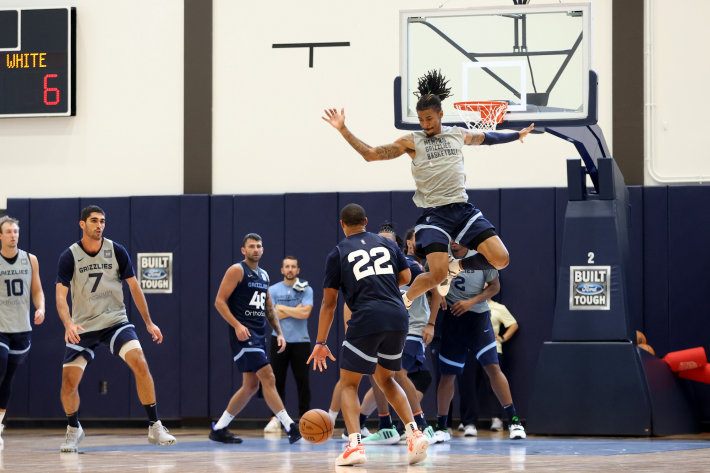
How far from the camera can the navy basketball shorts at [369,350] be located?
6.27 metres

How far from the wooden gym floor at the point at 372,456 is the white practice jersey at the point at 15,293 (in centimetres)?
128

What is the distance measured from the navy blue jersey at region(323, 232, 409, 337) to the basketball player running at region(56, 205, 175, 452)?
2.05 metres

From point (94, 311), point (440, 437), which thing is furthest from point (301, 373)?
point (94, 311)

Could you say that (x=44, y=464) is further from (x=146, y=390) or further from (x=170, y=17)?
(x=170, y=17)

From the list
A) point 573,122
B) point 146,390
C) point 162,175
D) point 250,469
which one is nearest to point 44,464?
point 146,390

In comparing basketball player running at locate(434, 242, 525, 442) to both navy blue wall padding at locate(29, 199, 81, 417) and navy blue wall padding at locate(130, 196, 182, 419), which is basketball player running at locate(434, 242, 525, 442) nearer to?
navy blue wall padding at locate(130, 196, 182, 419)

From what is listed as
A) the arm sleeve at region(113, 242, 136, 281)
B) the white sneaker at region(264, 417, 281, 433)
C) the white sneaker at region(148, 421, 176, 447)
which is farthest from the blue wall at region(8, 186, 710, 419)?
the arm sleeve at region(113, 242, 136, 281)

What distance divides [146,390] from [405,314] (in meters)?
2.56

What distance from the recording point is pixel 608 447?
7.62 m

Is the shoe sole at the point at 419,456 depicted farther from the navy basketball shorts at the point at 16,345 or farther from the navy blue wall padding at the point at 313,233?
the navy blue wall padding at the point at 313,233

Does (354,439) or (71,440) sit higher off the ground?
(354,439)

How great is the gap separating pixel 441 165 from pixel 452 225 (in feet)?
1.63

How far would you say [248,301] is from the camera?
8.64 meters

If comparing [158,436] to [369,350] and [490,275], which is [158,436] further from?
[490,275]
